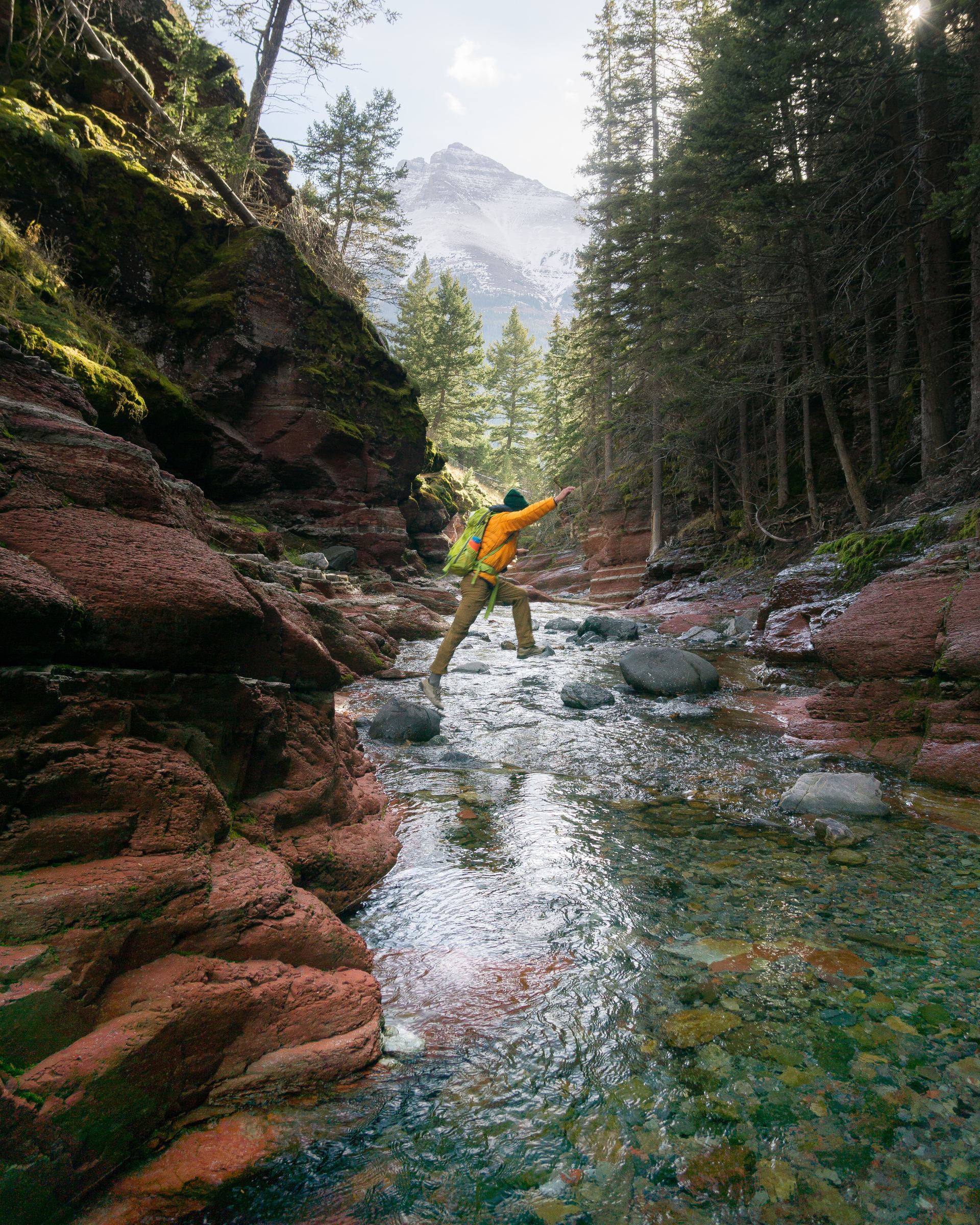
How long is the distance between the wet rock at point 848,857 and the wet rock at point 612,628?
31.2 ft

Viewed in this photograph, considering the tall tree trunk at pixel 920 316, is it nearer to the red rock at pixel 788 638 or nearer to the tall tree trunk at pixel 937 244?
the tall tree trunk at pixel 937 244

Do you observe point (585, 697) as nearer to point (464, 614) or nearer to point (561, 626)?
point (464, 614)

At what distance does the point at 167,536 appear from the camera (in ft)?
10.0

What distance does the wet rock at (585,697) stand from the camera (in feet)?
24.2

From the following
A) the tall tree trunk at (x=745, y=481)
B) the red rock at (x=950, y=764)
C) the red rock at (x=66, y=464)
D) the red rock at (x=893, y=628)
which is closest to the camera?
the red rock at (x=66, y=464)

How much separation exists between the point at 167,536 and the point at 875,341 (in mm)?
18348

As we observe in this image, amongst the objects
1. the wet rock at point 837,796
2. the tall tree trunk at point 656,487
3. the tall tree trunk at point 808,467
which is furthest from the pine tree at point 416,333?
the wet rock at point 837,796

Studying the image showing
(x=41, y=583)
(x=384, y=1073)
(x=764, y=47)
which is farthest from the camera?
(x=764, y=47)

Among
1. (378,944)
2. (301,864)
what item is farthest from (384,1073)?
(301,864)

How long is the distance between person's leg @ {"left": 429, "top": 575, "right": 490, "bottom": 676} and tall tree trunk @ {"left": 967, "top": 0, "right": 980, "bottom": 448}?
24.2 feet

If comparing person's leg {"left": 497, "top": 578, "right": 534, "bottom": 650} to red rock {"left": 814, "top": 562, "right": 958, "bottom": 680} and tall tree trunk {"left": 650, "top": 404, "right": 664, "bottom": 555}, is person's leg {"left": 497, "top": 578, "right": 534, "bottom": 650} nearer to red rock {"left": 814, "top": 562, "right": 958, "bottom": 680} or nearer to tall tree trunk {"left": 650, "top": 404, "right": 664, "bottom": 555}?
red rock {"left": 814, "top": 562, "right": 958, "bottom": 680}

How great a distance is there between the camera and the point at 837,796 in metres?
4.05

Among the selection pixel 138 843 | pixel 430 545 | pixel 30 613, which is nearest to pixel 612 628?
pixel 138 843

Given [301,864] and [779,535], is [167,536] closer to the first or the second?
[301,864]
